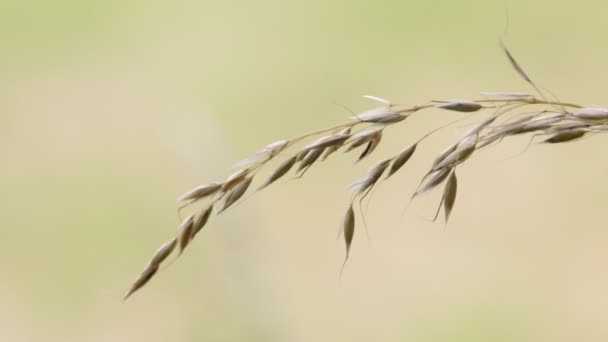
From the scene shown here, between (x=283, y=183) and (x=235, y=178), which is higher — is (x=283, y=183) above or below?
below

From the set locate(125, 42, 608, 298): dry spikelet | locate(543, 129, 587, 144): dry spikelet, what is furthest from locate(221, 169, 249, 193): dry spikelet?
locate(543, 129, 587, 144): dry spikelet

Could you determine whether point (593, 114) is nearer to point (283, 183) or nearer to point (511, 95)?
point (511, 95)

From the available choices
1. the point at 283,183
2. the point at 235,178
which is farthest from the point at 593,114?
the point at 283,183

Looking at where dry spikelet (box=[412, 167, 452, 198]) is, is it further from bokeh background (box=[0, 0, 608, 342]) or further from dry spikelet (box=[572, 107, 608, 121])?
bokeh background (box=[0, 0, 608, 342])

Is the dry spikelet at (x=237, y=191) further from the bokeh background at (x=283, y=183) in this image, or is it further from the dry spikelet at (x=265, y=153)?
the bokeh background at (x=283, y=183)

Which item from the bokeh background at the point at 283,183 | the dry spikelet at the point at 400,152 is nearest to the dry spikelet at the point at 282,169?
the dry spikelet at the point at 400,152

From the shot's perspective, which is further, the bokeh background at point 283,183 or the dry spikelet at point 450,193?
the bokeh background at point 283,183

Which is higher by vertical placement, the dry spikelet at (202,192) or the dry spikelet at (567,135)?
the dry spikelet at (567,135)

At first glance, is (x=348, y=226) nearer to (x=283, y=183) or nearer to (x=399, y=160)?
(x=399, y=160)

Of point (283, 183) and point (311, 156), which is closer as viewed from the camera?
point (311, 156)
